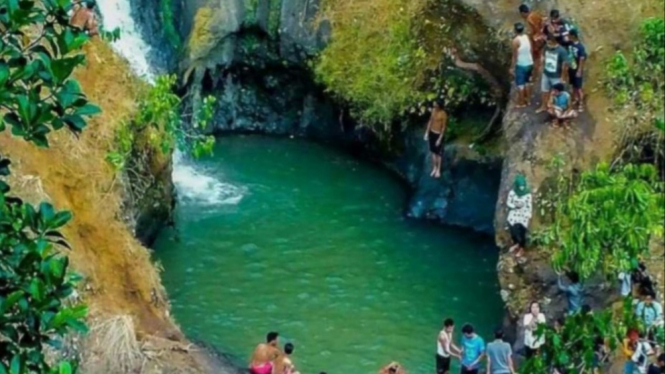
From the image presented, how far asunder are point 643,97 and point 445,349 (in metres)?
4.62

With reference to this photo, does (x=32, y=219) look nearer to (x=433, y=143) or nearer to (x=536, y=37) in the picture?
(x=536, y=37)

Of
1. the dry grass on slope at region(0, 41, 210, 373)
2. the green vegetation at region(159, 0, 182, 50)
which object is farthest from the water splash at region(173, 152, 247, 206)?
the dry grass on slope at region(0, 41, 210, 373)

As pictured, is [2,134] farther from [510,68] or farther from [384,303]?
[510,68]

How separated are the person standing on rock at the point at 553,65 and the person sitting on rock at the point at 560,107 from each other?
104 mm

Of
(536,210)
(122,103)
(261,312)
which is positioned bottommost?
(261,312)

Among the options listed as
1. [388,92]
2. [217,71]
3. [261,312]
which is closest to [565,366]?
[261,312]

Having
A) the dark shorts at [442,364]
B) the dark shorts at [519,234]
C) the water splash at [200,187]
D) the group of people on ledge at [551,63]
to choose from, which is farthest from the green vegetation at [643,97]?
the water splash at [200,187]

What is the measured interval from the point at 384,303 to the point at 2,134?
6.29 metres

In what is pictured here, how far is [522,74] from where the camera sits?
18422 millimetres

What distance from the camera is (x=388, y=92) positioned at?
72.8 ft

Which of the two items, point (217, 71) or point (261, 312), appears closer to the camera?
point (261, 312)

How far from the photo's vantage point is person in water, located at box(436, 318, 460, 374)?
626 inches

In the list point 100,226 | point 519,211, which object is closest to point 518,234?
point 519,211

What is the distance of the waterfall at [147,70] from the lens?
72.9 ft
